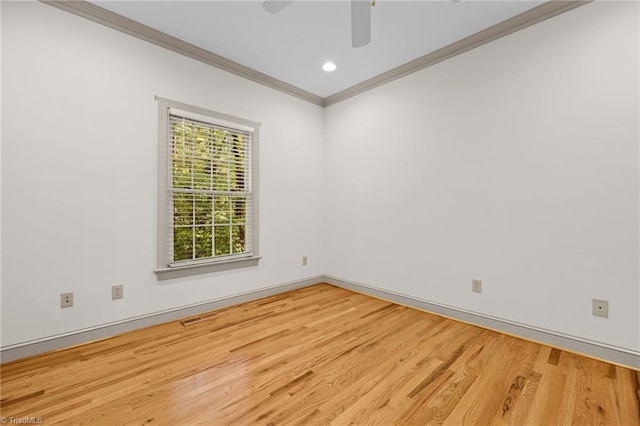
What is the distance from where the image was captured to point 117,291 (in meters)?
2.50

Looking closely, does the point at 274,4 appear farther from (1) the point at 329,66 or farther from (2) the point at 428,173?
(2) the point at 428,173

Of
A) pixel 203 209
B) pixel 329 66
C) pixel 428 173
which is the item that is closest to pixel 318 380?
pixel 203 209

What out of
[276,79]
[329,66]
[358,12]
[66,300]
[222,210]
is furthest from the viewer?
[276,79]

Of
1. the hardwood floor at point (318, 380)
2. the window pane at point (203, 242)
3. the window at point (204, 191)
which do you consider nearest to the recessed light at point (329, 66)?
the window at point (204, 191)

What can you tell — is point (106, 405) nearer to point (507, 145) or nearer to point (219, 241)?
point (219, 241)

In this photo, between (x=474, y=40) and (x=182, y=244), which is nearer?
(x=474, y=40)

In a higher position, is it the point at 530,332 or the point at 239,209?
the point at 239,209

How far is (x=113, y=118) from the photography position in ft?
8.19

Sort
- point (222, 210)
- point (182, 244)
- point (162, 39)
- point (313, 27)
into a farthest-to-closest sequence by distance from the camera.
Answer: point (222, 210), point (182, 244), point (162, 39), point (313, 27)

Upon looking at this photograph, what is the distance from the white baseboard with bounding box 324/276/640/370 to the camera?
2033 mm

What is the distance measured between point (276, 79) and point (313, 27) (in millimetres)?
1121

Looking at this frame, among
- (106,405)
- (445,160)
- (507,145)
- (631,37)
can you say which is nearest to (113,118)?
(106,405)

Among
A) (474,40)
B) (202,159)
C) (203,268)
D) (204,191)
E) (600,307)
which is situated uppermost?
(474,40)

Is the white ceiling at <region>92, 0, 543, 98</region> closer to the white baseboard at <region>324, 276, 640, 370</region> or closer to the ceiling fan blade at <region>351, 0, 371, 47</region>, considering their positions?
the ceiling fan blade at <region>351, 0, 371, 47</region>
